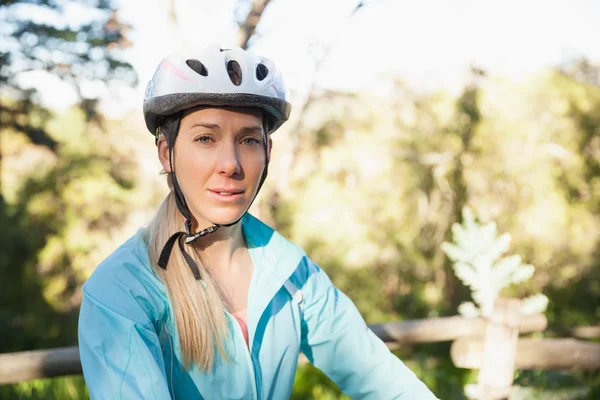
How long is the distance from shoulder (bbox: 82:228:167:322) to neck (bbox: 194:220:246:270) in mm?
301

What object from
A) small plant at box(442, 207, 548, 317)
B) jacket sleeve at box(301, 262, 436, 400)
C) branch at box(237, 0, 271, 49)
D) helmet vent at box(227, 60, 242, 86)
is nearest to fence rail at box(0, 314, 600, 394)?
small plant at box(442, 207, 548, 317)

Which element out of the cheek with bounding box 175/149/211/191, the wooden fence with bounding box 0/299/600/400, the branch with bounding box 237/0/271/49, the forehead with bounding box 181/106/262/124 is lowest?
the wooden fence with bounding box 0/299/600/400

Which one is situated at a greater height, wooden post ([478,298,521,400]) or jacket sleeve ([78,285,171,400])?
jacket sleeve ([78,285,171,400])

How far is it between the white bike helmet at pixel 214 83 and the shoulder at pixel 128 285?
18.3 inches

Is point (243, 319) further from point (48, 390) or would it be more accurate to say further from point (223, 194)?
point (48, 390)

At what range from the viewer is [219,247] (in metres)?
1.98

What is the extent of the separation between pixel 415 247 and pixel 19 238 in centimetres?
582

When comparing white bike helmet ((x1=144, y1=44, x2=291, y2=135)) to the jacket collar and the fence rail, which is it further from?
the fence rail

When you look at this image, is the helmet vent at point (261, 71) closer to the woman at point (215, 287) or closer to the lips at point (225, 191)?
the woman at point (215, 287)

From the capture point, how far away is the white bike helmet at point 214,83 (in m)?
1.75

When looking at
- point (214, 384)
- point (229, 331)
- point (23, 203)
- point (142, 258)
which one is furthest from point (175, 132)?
point (23, 203)

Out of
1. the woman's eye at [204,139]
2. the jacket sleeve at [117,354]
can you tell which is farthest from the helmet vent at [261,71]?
the jacket sleeve at [117,354]

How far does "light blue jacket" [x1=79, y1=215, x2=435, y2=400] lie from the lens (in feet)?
4.66

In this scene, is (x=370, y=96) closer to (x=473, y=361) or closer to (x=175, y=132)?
(x=473, y=361)
